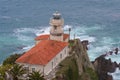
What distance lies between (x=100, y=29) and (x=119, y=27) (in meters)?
7.26

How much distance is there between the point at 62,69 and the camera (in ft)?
241

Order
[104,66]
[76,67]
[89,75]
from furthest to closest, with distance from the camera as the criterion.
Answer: [104,66]
[89,75]
[76,67]

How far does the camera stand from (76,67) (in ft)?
256

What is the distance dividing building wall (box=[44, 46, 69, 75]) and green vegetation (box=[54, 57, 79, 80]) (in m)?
0.85

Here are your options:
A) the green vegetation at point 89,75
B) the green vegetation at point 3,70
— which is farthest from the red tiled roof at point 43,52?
the green vegetation at point 89,75

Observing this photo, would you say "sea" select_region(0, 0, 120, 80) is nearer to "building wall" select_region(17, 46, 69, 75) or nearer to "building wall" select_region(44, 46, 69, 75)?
"building wall" select_region(44, 46, 69, 75)

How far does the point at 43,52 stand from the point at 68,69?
585 cm

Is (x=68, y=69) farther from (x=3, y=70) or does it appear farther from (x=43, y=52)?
(x=3, y=70)

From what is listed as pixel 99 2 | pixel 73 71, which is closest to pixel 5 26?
pixel 99 2

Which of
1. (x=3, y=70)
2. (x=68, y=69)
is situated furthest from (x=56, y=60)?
(x=3, y=70)

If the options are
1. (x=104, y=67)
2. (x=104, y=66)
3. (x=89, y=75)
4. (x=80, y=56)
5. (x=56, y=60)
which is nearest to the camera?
(x=56, y=60)

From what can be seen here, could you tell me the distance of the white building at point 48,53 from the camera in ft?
226

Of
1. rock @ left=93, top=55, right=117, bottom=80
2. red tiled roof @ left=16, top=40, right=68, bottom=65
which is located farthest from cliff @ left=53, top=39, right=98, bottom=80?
rock @ left=93, top=55, right=117, bottom=80

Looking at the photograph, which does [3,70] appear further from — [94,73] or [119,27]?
[119,27]
